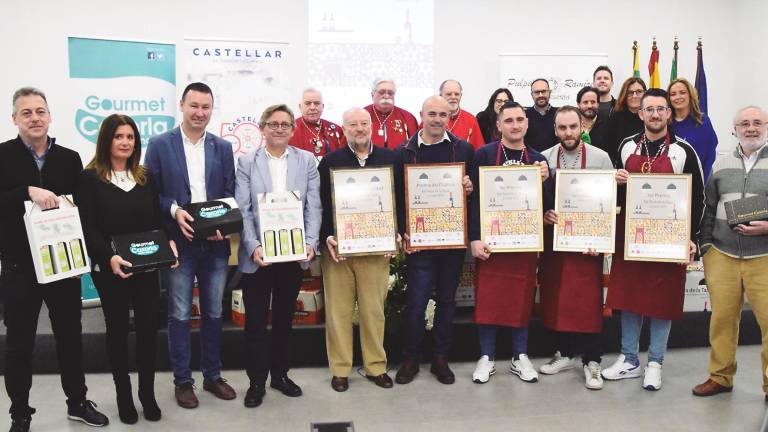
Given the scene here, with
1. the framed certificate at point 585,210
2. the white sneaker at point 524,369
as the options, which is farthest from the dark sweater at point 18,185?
the white sneaker at point 524,369

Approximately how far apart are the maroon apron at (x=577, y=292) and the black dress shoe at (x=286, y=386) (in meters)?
1.50

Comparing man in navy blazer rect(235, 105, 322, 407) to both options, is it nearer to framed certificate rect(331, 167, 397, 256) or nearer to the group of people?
the group of people

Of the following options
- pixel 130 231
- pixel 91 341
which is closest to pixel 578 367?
pixel 130 231

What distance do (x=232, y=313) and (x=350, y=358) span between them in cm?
91

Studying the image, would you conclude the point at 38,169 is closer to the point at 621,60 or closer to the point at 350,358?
the point at 350,358

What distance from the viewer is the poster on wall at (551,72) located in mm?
6598

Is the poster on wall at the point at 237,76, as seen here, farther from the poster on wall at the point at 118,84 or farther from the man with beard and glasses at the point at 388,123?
the man with beard and glasses at the point at 388,123

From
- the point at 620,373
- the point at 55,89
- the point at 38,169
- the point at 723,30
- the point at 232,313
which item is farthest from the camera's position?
the point at 723,30

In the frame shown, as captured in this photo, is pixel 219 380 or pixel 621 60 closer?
pixel 219 380

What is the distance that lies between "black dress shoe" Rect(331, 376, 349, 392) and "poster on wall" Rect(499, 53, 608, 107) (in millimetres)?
4011

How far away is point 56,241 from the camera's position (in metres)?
2.69

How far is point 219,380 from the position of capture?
3.42 meters

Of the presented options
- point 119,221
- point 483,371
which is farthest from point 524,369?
point 119,221

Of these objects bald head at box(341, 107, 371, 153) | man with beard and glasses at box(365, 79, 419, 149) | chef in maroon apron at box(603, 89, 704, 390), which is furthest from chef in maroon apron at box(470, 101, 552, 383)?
man with beard and glasses at box(365, 79, 419, 149)
